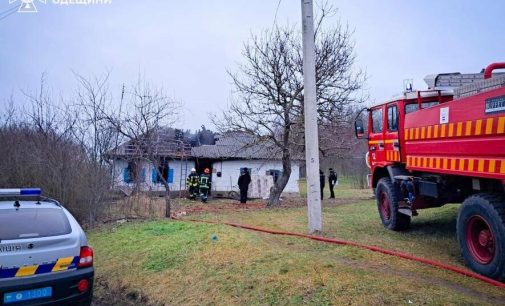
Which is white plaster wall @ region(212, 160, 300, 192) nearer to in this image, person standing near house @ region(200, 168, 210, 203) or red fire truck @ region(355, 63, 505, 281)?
person standing near house @ region(200, 168, 210, 203)

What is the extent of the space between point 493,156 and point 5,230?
19.9ft

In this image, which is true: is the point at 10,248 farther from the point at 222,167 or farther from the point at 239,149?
the point at 222,167

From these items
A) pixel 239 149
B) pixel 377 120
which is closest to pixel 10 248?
pixel 377 120

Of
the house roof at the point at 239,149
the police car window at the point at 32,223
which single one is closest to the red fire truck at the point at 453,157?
the police car window at the point at 32,223

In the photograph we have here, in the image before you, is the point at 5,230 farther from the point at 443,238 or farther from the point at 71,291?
the point at 443,238

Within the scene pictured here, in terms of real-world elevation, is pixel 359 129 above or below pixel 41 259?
above

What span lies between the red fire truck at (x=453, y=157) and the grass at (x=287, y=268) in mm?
603

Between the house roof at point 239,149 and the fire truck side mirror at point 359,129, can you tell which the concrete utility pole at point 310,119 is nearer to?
the fire truck side mirror at point 359,129

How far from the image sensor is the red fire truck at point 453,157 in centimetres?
467

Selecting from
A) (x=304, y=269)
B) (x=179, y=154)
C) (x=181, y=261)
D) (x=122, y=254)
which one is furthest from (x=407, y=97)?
(x=179, y=154)

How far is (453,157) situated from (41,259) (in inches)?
226

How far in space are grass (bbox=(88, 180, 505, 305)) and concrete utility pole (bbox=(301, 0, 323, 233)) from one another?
2.96ft

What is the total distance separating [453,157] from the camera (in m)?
5.52

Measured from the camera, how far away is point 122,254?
7.99 m
